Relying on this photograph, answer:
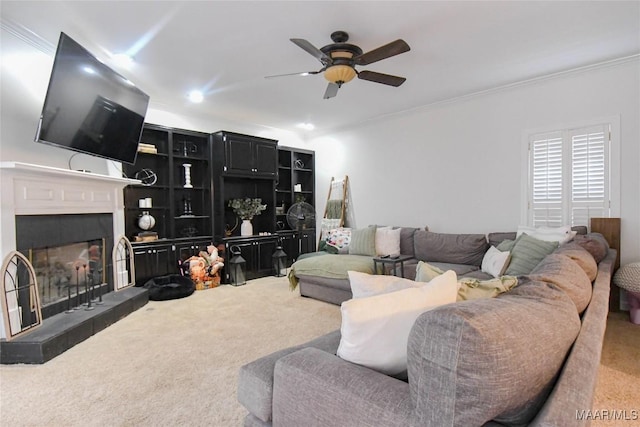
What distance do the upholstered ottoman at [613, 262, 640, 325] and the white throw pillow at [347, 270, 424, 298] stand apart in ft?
9.79

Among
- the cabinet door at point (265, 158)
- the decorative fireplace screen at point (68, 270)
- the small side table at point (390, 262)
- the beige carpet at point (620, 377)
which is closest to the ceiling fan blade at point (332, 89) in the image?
the small side table at point (390, 262)

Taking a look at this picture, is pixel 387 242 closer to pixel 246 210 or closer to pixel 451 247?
pixel 451 247

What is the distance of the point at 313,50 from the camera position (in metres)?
2.54

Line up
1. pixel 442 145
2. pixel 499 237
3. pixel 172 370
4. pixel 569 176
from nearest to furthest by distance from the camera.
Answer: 1. pixel 172 370
2. pixel 569 176
3. pixel 499 237
4. pixel 442 145

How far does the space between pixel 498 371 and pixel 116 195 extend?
173 inches

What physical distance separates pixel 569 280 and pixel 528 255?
1770 mm

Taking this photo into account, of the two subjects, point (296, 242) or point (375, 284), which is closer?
point (375, 284)

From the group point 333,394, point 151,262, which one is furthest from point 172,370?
point 151,262

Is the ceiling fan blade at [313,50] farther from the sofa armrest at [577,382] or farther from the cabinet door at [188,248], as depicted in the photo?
the cabinet door at [188,248]

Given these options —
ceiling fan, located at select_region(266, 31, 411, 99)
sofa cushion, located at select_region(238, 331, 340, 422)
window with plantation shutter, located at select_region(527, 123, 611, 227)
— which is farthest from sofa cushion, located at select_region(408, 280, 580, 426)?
window with plantation shutter, located at select_region(527, 123, 611, 227)

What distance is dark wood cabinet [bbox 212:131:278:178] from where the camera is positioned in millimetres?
5070

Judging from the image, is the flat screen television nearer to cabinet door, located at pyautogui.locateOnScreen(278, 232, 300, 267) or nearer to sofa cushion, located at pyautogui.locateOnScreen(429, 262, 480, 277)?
cabinet door, located at pyautogui.locateOnScreen(278, 232, 300, 267)

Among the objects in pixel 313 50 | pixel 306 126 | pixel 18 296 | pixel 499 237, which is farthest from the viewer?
A: pixel 306 126

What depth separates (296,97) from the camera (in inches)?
173
